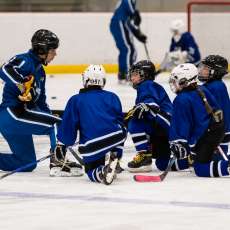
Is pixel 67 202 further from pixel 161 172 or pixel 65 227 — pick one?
pixel 161 172

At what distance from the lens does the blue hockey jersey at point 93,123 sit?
580cm

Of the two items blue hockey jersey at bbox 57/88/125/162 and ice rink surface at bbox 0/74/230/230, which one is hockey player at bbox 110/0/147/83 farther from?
blue hockey jersey at bbox 57/88/125/162

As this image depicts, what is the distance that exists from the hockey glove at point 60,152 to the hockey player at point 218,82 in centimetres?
97

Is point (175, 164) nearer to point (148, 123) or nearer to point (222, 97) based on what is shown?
point (148, 123)

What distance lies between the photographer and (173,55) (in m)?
13.0

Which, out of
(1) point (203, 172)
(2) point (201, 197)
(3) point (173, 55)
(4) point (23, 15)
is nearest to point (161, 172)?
(1) point (203, 172)

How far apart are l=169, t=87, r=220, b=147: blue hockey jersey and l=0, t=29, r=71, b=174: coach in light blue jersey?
81cm

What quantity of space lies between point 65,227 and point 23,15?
385 inches

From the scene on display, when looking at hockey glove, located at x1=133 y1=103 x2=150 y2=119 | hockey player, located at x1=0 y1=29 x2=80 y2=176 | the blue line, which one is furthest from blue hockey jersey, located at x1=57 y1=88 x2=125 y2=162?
the blue line

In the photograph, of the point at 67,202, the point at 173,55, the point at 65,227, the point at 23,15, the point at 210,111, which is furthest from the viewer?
the point at 23,15

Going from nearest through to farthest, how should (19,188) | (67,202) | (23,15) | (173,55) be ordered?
(67,202), (19,188), (173,55), (23,15)

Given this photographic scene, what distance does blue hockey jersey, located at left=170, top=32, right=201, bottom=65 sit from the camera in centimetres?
1289

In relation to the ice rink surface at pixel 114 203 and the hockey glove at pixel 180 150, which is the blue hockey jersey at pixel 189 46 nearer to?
the ice rink surface at pixel 114 203

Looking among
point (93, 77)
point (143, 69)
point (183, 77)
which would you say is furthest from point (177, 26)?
point (93, 77)
